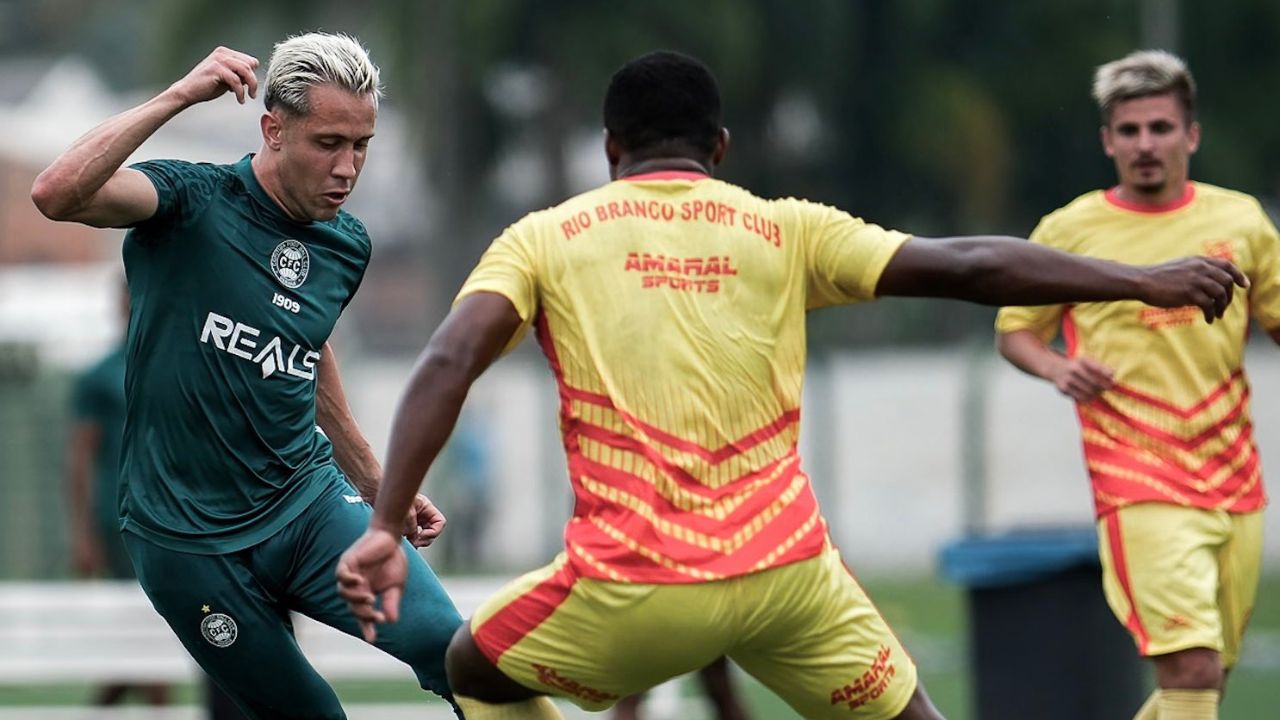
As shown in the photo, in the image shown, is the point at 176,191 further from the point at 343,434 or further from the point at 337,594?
the point at 337,594

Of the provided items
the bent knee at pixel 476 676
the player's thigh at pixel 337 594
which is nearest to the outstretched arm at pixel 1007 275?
the bent knee at pixel 476 676

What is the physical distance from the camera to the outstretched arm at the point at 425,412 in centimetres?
476

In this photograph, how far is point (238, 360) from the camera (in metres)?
5.68

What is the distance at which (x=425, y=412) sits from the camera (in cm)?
477

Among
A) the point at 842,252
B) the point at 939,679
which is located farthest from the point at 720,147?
the point at 939,679

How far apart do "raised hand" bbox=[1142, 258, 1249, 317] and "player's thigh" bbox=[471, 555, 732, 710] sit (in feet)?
4.23

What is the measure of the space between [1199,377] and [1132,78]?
111 centimetres

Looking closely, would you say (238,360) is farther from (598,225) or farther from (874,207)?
(874,207)

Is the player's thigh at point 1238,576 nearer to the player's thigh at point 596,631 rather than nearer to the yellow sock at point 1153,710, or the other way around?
the yellow sock at point 1153,710

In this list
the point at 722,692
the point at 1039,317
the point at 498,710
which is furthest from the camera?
the point at 722,692

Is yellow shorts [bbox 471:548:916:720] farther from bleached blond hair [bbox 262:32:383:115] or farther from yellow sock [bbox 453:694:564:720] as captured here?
bleached blond hair [bbox 262:32:383:115]

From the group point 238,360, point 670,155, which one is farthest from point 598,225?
point 238,360

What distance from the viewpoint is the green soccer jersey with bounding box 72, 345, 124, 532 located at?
11.1m

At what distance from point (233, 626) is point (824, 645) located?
5.78 ft
